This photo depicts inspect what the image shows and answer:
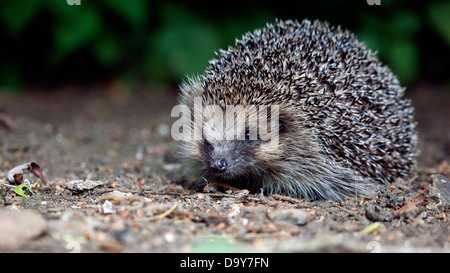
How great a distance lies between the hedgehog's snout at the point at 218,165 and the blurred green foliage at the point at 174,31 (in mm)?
3158

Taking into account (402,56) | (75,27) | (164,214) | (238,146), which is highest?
(75,27)

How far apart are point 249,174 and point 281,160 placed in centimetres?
28

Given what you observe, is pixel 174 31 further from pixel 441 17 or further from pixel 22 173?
pixel 22 173

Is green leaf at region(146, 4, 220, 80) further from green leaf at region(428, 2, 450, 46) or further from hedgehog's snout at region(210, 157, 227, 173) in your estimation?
hedgehog's snout at region(210, 157, 227, 173)

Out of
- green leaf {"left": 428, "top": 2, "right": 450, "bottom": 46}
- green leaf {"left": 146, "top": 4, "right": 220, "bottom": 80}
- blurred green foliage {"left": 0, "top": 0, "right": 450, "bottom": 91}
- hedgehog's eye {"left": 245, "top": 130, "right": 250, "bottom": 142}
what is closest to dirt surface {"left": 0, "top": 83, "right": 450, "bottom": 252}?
hedgehog's eye {"left": 245, "top": 130, "right": 250, "bottom": 142}

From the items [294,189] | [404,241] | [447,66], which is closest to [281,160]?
[294,189]

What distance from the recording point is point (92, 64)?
8078 mm

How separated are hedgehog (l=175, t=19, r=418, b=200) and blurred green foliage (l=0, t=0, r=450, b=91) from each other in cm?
270

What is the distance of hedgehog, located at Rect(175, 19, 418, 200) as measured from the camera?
12.8ft

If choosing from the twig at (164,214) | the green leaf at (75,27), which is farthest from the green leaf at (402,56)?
the twig at (164,214)

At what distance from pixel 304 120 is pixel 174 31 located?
11.6 feet

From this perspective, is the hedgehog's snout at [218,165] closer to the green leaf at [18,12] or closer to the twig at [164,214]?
the twig at [164,214]

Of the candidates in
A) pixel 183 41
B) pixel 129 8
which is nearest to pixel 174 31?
pixel 183 41

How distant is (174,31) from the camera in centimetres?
697
